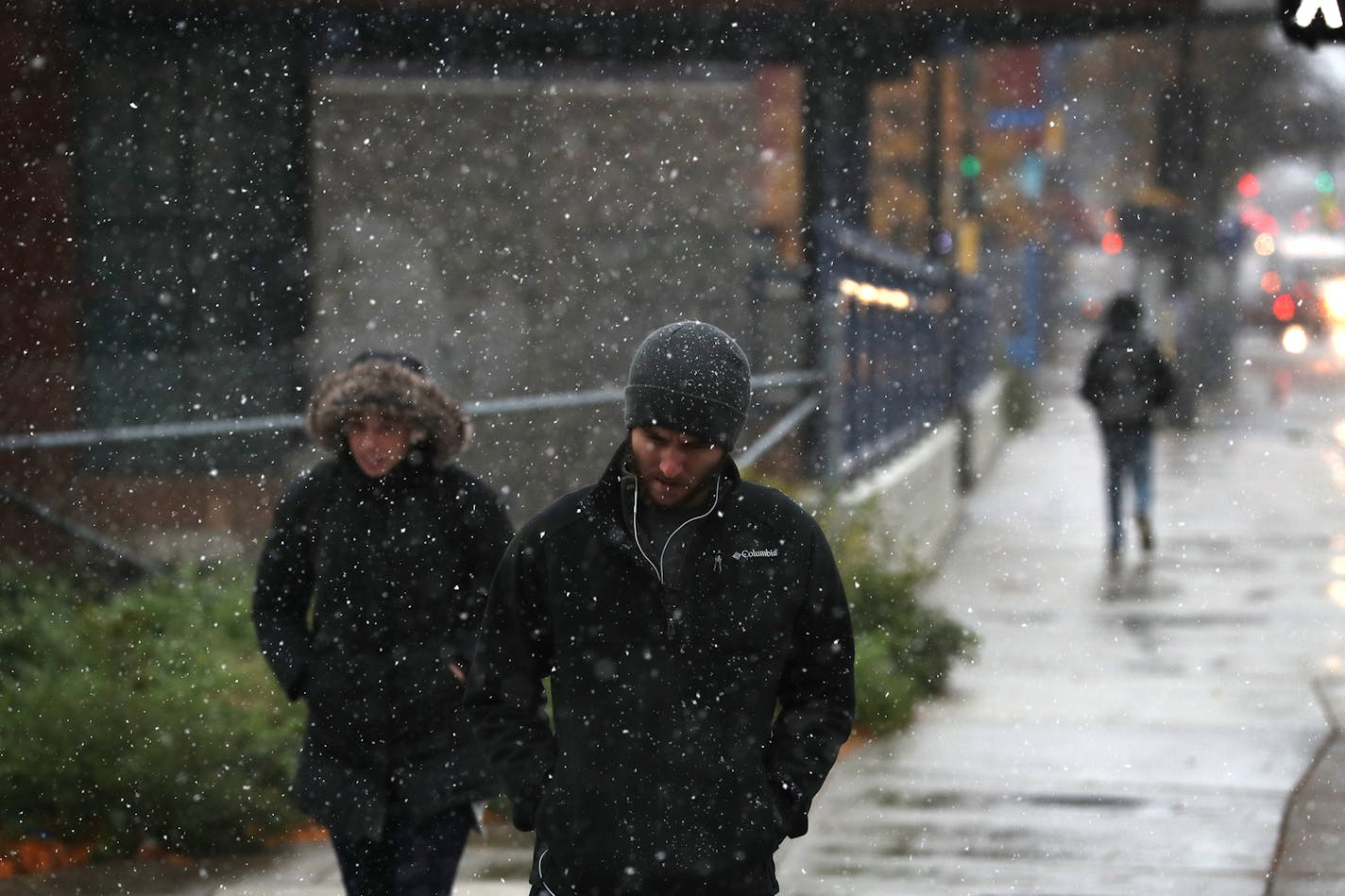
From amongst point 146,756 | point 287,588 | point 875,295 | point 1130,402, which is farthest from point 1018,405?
point 287,588

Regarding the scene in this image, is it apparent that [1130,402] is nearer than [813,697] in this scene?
No

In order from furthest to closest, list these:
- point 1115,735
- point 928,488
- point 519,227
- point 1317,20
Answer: point 519,227, point 928,488, point 1115,735, point 1317,20

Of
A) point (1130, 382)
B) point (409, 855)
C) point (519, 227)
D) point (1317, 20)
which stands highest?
point (1317, 20)

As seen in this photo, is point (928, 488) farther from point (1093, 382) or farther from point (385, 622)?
point (385, 622)

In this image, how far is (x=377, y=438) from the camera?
15.6ft

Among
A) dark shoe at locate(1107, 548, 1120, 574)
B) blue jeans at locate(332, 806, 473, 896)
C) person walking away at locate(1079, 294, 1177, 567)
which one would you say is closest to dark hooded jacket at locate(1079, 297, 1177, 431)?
person walking away at locate(1079, 294, 1177, 567)

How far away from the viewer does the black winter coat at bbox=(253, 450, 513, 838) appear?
462 cm

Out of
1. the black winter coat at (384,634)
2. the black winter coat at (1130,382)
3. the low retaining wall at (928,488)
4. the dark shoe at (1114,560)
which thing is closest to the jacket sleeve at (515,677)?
the black winter coat at (384,634)

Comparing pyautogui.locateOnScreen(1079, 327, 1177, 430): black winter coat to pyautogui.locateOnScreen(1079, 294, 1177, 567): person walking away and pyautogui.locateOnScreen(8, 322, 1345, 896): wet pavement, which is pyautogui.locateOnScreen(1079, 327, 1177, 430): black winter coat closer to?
pyautogui.locateOnScreen(1079, 294, 1177, 567): person walking away

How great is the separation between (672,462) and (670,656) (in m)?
0.33

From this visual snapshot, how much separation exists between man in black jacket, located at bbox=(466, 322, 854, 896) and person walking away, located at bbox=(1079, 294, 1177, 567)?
10.8 meters

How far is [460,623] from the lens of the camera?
4.72m

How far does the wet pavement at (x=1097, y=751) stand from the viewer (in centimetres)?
636

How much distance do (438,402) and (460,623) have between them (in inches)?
20.6
